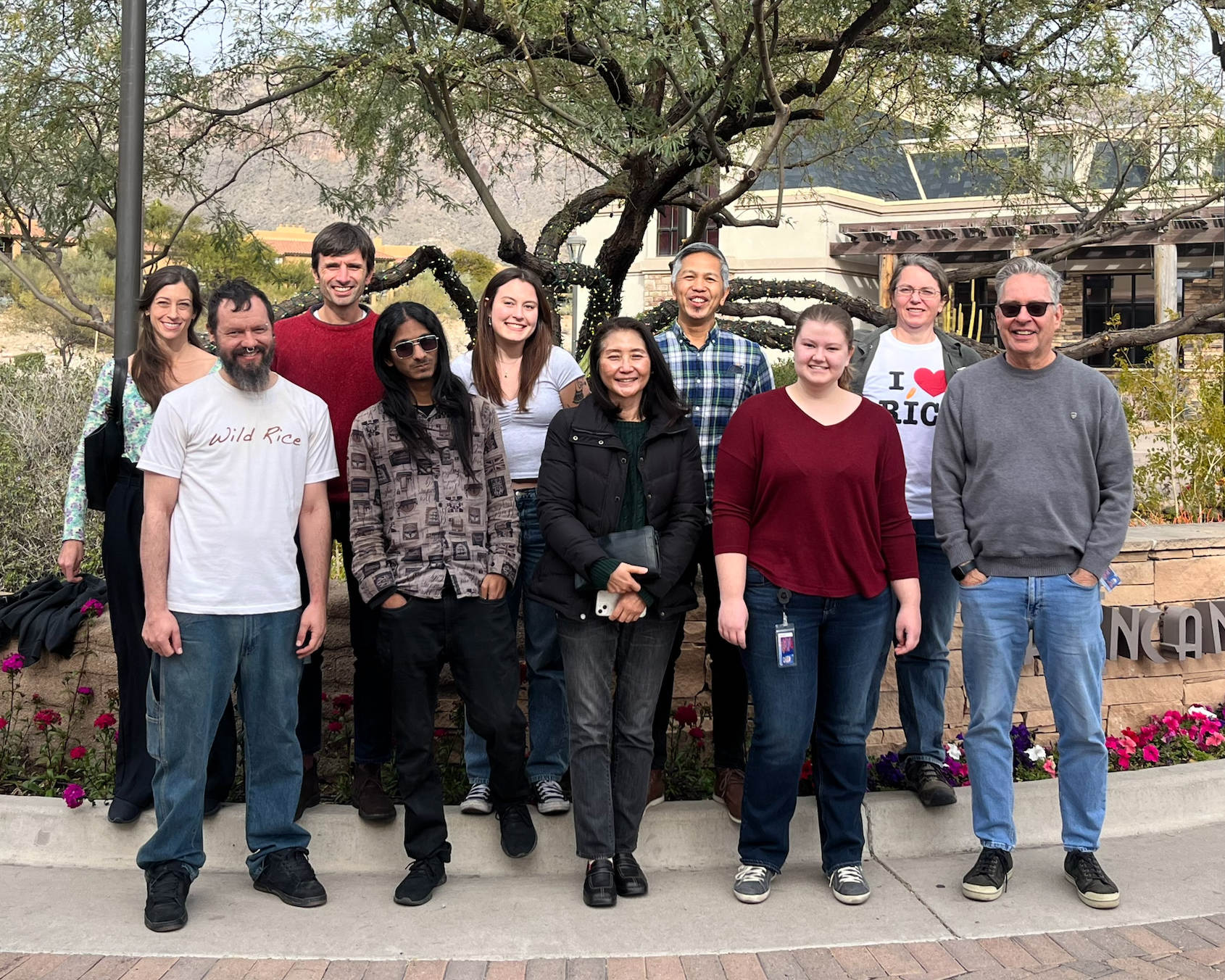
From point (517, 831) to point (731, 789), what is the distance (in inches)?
31.1

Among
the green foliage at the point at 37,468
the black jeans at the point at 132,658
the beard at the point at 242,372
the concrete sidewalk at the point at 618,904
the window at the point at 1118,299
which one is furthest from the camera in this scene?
the window at the point at 1118,299

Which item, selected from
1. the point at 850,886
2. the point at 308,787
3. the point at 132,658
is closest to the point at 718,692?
the point at 850,886

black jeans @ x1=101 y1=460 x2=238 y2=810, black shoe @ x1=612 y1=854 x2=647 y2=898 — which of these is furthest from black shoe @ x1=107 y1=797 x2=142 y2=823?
black shoe @ x1=612 y1=854 x2=647 y2=898

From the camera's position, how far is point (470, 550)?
413 centimetres

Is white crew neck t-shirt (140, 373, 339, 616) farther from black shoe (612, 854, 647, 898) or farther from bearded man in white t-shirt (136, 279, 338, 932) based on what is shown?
black shoe (612, 854, 647, 898)

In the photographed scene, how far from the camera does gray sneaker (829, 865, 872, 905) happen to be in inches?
165

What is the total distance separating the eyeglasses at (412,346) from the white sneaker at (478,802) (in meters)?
1.60

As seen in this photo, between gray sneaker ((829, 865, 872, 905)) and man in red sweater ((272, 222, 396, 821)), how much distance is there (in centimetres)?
156

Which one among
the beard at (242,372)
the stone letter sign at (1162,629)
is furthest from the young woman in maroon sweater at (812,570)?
the stone letter sign at (1162,629)

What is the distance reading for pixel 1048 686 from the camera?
13.9 feet

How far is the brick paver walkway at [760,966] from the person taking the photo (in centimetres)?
364

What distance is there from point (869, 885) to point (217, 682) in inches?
89.5

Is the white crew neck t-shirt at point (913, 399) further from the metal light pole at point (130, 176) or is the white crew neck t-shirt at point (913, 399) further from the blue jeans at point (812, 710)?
the metal light pole at point (130, 176)

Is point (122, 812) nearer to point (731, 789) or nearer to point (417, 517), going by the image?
point (417, 517)
